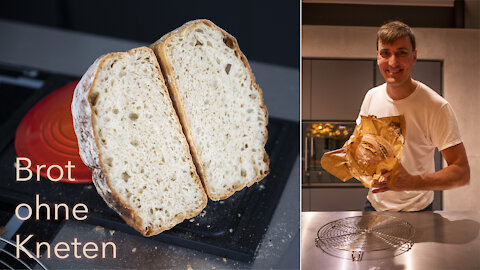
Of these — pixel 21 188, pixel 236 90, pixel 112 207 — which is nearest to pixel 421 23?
pixel 236 90

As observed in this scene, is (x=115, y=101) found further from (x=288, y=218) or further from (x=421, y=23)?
(x=421, y=23)

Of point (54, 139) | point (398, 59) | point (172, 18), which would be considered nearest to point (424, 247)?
point (398, 59)

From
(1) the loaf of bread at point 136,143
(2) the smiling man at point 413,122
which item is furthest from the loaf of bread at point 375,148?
(1) the loaf of bread at point 136,143

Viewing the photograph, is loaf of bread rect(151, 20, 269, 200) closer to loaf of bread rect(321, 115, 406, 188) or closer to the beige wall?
loaf of bread rect(321, 115, 406, 188)

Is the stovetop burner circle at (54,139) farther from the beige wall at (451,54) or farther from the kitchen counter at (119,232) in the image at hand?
the beige wall at (451,54)

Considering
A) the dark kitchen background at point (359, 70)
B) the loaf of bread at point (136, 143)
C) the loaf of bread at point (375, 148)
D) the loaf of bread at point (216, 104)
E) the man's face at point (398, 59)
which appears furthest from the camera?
the dark kitchen background at point (359, 70)

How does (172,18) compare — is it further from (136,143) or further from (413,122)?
(413,122)
